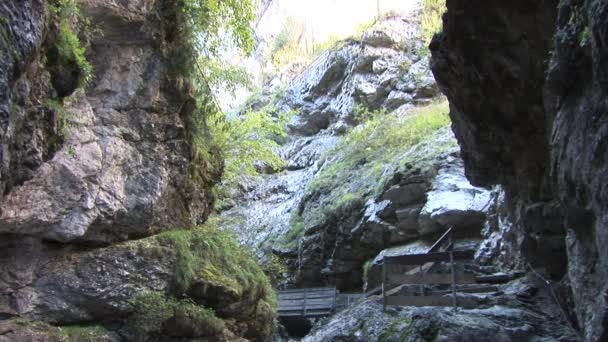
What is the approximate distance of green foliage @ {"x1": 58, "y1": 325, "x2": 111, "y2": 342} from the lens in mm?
7933

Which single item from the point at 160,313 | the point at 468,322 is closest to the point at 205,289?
the point at 160,313

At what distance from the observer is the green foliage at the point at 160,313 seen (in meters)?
8.62

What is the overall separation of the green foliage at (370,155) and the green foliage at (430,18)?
5.89 meters

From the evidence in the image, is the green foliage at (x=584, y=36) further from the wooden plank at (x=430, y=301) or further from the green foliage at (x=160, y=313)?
the green foliage at (x=160, y=313)

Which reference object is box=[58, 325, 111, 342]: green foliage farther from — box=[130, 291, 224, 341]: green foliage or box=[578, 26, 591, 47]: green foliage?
box=[578, 26, 591, 47]: green foliage

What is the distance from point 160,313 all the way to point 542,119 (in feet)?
22.5

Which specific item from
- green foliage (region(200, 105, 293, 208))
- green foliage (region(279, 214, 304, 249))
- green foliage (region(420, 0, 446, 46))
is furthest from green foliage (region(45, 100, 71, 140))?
green foliage (region(420, 0, 446, 46))

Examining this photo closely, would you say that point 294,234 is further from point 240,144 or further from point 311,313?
point 240,144

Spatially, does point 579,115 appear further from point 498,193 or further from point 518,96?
point 498,193

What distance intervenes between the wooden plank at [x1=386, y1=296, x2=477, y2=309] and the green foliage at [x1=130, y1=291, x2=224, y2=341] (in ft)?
10.0

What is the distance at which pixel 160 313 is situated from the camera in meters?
8.75

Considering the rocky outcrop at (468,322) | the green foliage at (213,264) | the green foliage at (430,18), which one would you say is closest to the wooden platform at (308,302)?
the green foliage at (213,264)

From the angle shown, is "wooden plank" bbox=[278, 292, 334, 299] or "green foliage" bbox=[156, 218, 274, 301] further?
"wooden plank" bbox=[278, 292, 334, 299]

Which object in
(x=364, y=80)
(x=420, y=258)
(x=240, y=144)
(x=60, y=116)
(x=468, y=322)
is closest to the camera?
(x=468, y=322)
